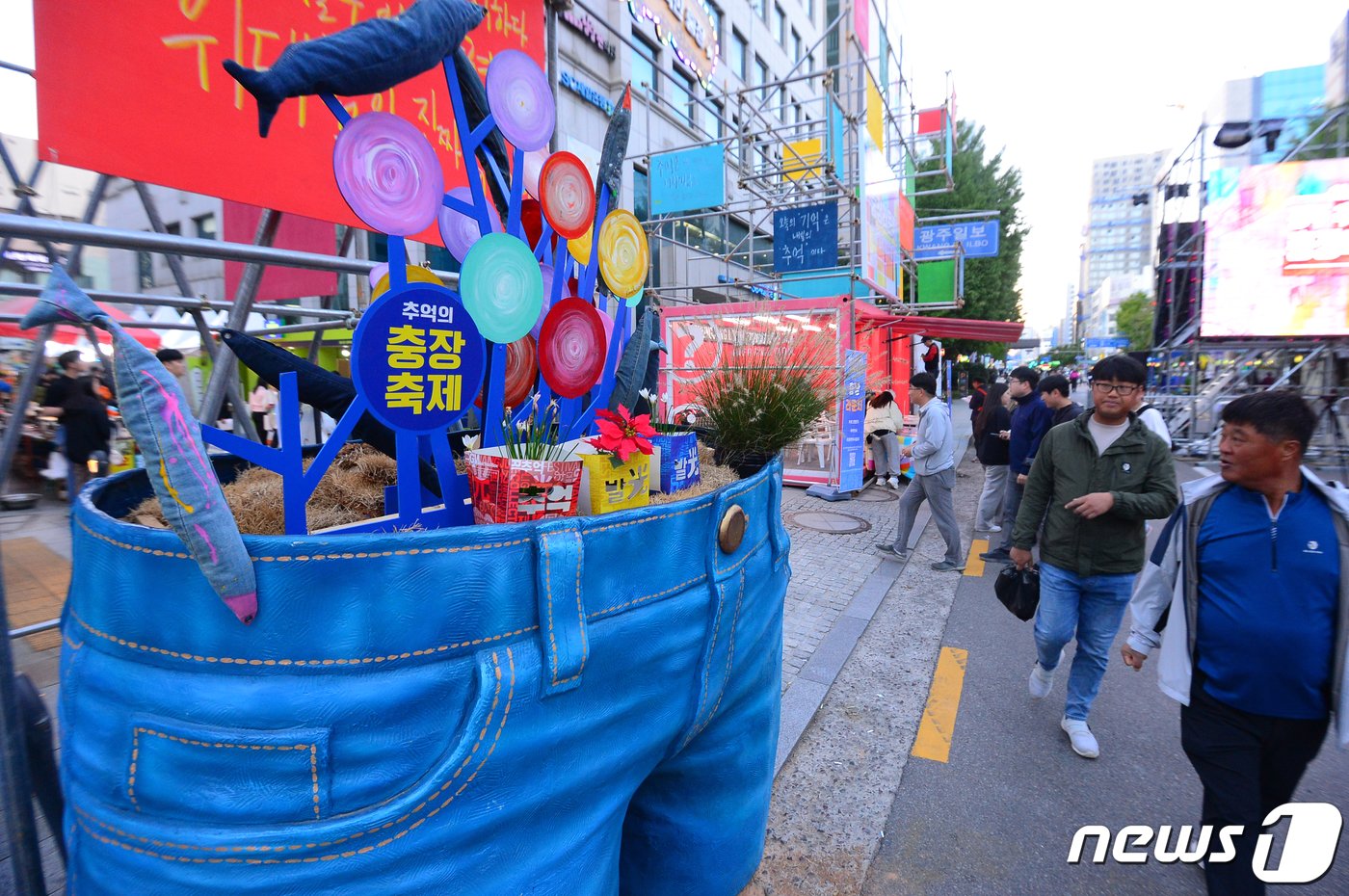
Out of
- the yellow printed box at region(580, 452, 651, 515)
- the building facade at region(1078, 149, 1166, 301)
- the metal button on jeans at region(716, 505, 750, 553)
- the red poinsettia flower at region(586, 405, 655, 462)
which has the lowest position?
the metal button on jeans at region(716, 505, 750, 553)

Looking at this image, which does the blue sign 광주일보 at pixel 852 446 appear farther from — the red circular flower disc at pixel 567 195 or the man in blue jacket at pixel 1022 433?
the red circular flower disc at pixel 567 195

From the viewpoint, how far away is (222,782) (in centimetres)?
80

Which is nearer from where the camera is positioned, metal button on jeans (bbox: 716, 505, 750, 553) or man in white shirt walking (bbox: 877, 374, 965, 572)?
metal button on jeans (bbox: 716, 505, 750, 553)

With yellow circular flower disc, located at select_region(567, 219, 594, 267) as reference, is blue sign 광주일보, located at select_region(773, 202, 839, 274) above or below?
above

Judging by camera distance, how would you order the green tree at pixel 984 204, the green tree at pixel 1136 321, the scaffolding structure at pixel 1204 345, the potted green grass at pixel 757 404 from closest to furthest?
the potted green grass at pixel 757 404
the scaffolding structure at pixel 1204 345
the green tree at pixel 984 204
the green tree at pixel 1136 321

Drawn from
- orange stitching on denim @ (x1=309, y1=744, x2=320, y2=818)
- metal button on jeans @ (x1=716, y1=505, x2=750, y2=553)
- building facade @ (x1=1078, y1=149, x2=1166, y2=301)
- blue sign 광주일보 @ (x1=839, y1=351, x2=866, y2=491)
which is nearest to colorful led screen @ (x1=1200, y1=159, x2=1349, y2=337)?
blue sign 광주일보 @ (x1=839, y1=351, x2=866, y2=491)

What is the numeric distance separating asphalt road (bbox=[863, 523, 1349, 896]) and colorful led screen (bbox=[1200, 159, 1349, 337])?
44.1 ft

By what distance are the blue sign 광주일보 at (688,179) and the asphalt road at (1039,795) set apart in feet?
23.1

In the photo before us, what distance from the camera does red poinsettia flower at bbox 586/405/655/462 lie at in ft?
4.17

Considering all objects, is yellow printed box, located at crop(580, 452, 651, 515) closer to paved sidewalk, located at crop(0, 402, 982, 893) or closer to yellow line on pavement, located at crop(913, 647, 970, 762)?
paved sidewalk, located at crop(0, 402, 982, 893)

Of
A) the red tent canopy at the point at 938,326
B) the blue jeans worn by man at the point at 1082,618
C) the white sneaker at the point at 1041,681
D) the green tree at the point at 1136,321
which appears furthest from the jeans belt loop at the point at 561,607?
the green tree at the point at 1136,321

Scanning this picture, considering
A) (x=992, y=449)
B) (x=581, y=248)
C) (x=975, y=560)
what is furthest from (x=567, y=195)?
(x=992, y=449)

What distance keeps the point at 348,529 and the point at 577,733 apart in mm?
537

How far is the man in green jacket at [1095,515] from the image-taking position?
9.57ft
